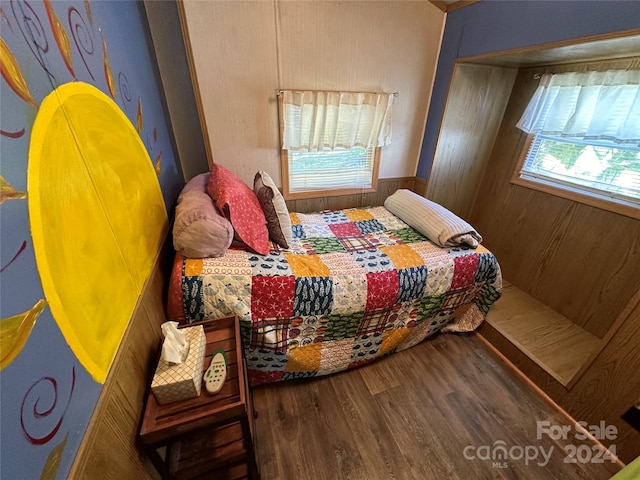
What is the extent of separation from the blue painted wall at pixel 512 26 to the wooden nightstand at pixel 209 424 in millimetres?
2184

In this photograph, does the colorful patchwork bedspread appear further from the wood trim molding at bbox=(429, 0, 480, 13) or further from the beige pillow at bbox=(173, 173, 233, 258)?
the wood trim molding at bbox=(429, 0, 480, 13)

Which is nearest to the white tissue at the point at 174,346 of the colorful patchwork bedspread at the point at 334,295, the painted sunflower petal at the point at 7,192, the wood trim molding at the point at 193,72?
the colorful patchwork bedspread at the point at 334,295

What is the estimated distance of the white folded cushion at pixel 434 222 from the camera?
1.68 m

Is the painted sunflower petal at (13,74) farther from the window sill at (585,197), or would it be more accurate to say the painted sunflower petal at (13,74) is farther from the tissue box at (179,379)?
the window sill at (585,197)

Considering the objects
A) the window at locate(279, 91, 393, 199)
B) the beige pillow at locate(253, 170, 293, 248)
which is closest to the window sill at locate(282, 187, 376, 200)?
the window at locate(279, 91, 393, 199)

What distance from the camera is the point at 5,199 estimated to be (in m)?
0.46

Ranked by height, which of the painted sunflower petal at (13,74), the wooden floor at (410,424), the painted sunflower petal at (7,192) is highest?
the painted sunflower petal at (13,74)

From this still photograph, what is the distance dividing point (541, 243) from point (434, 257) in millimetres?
1198

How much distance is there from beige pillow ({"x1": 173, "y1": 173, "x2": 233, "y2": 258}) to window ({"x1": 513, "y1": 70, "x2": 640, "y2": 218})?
7.64 ft

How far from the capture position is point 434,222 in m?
1.79

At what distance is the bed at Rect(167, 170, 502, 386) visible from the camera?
1238 mm

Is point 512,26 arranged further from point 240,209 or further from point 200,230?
point 200,230

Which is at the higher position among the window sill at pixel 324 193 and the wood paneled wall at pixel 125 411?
the window sill at pixel 324 193

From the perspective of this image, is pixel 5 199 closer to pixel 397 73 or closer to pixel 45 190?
pixel 45 190
